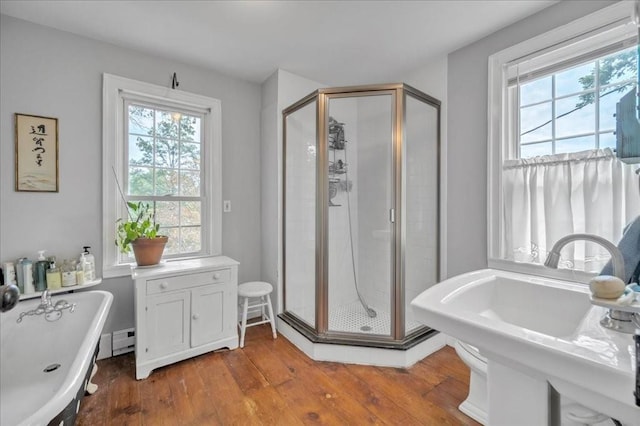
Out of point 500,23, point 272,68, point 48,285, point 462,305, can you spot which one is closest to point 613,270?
point 462,305

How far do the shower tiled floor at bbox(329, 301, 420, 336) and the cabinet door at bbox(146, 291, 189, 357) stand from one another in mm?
1131

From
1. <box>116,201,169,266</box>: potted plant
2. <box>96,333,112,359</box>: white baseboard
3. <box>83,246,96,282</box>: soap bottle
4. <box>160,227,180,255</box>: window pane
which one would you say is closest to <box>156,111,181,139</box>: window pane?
<box>116,201,169,266</box>: potted plant

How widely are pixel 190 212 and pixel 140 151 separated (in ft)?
2.18

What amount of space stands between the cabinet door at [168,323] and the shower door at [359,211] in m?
1.08

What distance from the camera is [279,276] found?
2641mm

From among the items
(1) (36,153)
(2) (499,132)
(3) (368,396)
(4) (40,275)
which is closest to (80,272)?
(4) (40,275)

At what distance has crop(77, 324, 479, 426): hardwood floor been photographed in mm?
1541

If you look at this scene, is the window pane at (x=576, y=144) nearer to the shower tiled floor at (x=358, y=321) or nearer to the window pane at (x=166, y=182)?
the shower tiled floor at (x=358, y=321)

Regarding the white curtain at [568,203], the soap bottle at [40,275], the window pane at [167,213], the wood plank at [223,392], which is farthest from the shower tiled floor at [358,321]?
the soap bottle at [40,275]

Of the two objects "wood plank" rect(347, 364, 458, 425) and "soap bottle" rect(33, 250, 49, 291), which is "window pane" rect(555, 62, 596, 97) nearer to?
"wood plank" rect(347, 364, 458, 425)

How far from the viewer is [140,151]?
2379 millimetres

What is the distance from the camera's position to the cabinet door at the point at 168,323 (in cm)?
195

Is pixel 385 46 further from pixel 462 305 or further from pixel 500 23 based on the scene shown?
pixel 462 305

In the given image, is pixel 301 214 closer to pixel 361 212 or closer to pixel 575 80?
pixel 361 212
